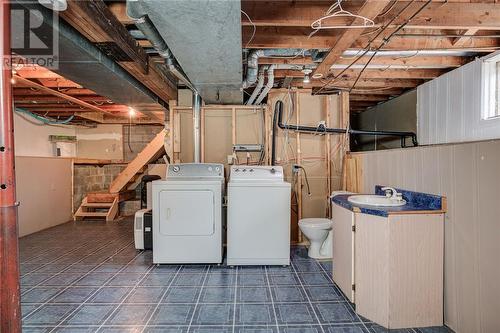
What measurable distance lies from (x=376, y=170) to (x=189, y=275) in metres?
2.35

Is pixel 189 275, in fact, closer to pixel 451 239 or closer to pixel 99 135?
pixel 451 239

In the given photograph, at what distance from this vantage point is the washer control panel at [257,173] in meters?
3.46

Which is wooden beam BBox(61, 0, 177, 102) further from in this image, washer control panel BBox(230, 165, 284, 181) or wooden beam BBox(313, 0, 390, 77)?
wooden beam BBox(313, 0, 390, 77)

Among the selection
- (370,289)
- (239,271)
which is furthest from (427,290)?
(239,271)

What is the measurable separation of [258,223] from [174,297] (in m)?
1.18

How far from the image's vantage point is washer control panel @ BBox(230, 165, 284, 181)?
11.3 ft

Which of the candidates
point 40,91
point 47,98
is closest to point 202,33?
point 40,91

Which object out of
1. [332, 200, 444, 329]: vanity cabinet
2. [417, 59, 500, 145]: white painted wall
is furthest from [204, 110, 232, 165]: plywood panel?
[417, 59, 500, 145]: white painted wall

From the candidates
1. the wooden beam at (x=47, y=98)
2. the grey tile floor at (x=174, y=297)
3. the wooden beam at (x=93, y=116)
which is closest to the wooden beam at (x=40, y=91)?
the wooden beam at (x=47, y=98)

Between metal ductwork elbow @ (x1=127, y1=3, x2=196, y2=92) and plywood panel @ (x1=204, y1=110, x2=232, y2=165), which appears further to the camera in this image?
plywood panel @ (x1=204, y1=110, x2=232, y2=165)

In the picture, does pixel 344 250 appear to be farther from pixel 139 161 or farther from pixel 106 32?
pixel 139 161

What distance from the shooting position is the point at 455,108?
3.37m

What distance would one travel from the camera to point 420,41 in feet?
9.47

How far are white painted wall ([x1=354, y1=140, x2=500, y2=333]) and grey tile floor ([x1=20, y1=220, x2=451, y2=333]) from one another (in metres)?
0.32
